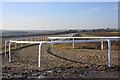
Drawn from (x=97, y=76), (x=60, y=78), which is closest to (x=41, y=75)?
(x=60, y=78)

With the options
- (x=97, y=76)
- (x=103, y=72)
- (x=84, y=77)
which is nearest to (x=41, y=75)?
(x=84, y=77)

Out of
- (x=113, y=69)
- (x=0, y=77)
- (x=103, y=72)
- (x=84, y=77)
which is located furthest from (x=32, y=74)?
(x=113, y=69)

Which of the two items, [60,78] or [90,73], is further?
[90,73]

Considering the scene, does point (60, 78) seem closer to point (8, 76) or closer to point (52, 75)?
point (52, 75)

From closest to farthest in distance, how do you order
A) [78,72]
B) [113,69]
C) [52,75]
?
[52,75] → [78,72] → [113,69]

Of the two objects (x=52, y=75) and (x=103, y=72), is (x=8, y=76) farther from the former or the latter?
(x=103, y=72)

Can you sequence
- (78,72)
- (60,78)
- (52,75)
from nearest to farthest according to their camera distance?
(60,78) → (52,75) → (78,72)

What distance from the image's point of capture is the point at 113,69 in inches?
170

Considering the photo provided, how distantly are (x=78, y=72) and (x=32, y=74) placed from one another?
1297mm

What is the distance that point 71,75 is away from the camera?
3.73m

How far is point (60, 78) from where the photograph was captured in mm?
3477

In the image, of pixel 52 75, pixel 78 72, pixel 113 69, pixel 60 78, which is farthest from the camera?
pixel 113 69

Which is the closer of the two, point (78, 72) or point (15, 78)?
point (15, 78)

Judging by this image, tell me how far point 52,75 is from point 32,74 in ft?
1.90
